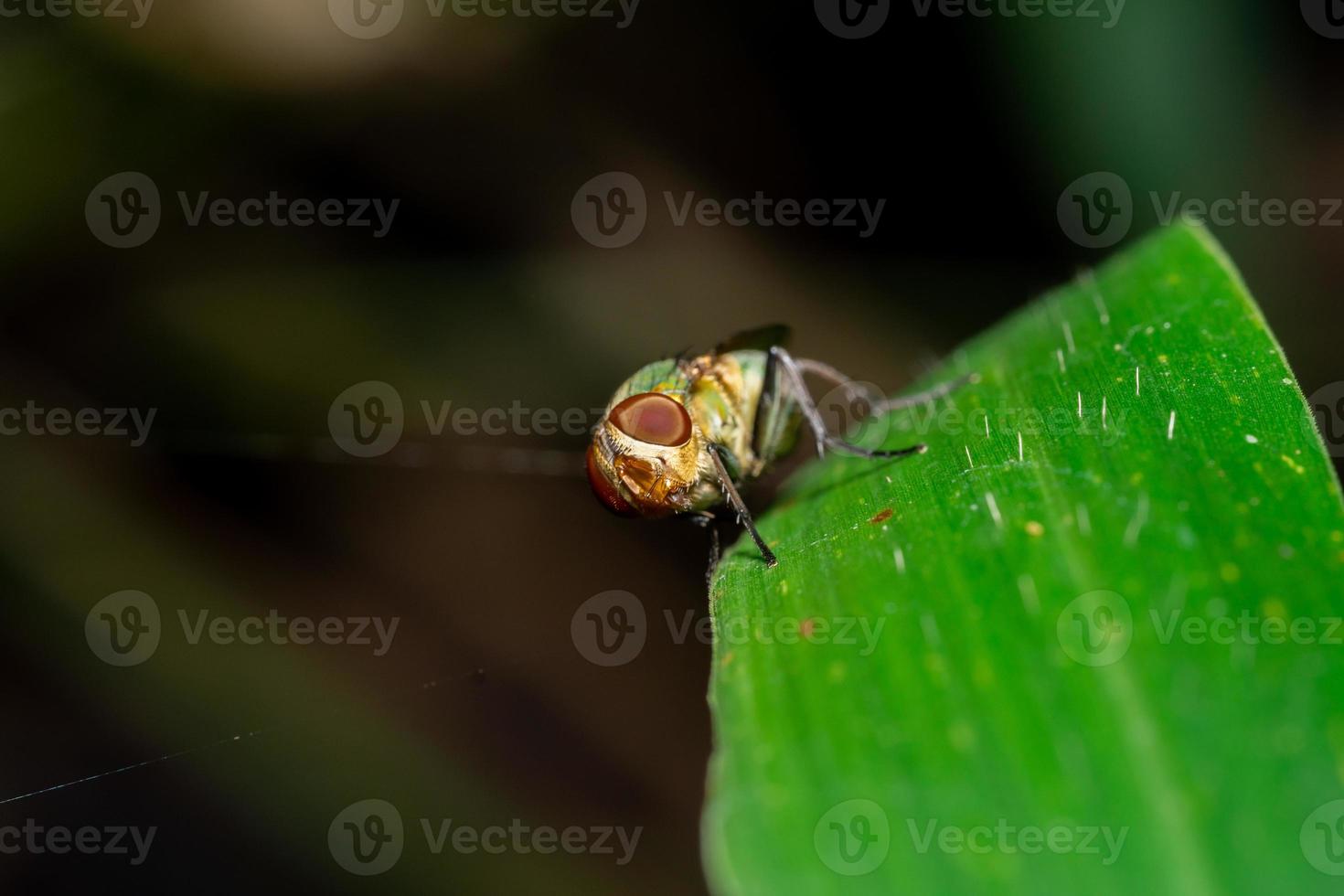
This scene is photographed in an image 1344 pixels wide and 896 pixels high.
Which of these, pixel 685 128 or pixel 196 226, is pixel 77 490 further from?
pixel 685 128

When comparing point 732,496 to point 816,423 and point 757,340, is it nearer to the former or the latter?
point 816,423

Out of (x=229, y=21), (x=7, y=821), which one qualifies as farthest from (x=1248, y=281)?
(x=7, y=821)

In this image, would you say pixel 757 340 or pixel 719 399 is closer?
pixel 719 399

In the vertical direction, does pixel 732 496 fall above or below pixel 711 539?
above

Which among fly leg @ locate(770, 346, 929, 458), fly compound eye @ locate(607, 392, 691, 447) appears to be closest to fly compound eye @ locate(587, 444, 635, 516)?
fly compound eye @ locate(607, 392, 691, 447)

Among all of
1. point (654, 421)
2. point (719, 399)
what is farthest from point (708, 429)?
point (654, 421)

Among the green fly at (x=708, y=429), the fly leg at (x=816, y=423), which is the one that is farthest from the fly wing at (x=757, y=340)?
the fly leg at (x=816, y=423)

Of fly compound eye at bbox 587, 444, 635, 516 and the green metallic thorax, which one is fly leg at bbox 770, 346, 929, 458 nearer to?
the green metallic thorax
